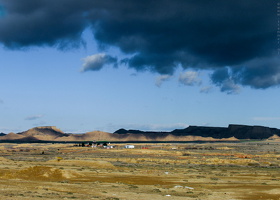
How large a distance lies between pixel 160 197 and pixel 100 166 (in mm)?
37783

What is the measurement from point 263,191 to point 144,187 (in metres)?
12.2

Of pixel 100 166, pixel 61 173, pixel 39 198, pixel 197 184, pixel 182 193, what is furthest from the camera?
pixel 100 166

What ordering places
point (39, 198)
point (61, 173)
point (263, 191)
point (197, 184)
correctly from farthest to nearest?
point (61, 173) → point (197, 184) → point (263, 191) → point (39, 198)

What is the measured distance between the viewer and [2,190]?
3169 centimetres

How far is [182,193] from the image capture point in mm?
36688

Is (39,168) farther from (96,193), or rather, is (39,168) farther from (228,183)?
(228,183)

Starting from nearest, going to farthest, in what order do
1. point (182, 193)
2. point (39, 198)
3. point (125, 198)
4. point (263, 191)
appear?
1. point (39, 198)
2. point (125, 198)
3. point (182, 193)
4. point (263, 191)

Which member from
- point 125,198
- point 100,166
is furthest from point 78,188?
point 100,166

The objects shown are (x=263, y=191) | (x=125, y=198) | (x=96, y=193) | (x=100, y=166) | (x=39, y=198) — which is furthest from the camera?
(x=100, y=166)

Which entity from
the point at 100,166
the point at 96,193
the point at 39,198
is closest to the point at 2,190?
the point at 39,198

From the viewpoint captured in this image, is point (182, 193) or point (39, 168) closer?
point (182, 193)

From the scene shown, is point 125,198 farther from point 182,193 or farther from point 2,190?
point 2,190

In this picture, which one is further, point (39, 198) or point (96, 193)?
point (96, 193)

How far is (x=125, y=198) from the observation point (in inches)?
1233
